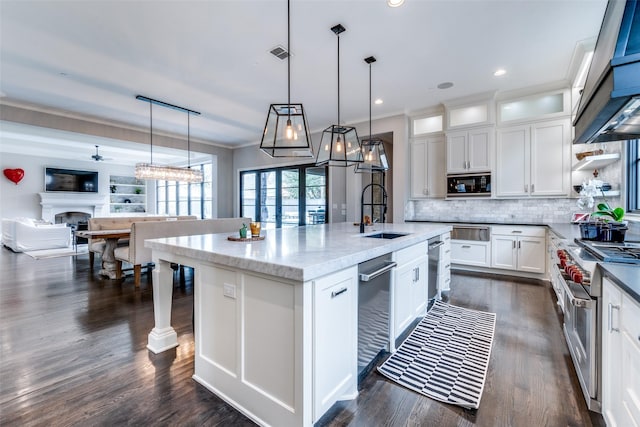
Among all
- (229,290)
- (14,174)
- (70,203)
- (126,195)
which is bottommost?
(229,290)

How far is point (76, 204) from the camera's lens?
9727mm

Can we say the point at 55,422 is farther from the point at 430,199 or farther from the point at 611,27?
the point at 430,199

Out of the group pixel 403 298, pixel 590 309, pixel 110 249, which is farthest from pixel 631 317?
pixel 110 249

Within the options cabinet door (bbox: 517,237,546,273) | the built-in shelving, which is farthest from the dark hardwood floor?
the built-in shelving

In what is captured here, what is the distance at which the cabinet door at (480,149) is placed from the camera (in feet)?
15.3

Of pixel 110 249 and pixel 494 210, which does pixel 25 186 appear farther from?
pixel 494 210

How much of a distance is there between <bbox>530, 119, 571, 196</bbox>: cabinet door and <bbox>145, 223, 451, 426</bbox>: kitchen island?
3.82 m

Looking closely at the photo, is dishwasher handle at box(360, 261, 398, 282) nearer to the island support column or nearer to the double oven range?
the double oven range

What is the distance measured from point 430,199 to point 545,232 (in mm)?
1855

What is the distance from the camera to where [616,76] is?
1.19 m

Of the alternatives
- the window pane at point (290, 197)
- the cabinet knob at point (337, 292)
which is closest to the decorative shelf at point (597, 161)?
the cabinet knob at point (337, 292)

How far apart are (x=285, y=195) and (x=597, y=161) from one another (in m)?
5.63

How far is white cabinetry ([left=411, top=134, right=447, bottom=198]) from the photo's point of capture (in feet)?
17.1

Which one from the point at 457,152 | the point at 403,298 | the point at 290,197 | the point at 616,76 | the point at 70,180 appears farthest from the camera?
the point at 70,180
